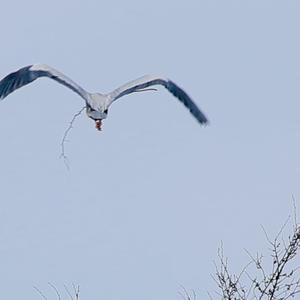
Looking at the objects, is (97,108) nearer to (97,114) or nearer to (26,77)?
(97,114)

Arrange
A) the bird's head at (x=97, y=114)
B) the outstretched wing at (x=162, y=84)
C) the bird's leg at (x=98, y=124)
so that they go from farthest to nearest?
the outstretched wing at (x=162, y=84), the bird's head at (x=97, y=114), the bird's leg at (x=98, y=124)

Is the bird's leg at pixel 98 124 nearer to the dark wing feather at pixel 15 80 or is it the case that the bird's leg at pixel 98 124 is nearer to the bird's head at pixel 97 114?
the bird's head at pixel 97 114

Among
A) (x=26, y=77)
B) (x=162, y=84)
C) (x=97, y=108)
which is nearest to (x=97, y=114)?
(x=97, y=108)

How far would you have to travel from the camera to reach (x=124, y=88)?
1155cm

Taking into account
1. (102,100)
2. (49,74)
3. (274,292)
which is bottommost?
(274,292)

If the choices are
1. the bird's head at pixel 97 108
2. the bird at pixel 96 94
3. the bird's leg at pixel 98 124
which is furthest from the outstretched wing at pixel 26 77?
the bird's leg at pixel 98 124

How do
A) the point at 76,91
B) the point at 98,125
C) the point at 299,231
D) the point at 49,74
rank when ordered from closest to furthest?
the point at 98,125 → the point at 76,91 → the point at 49,74 → the point at 299,231

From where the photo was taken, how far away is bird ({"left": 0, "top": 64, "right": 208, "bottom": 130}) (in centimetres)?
1046

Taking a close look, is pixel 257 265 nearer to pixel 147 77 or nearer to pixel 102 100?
pixel 147 77

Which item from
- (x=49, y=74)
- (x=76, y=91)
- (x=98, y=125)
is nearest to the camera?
(x=98, y=125)

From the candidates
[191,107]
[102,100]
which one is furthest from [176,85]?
[102,100]

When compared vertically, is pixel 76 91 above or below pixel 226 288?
above

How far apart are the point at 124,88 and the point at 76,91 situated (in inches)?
26.1

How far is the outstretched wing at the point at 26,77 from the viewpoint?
1183 cm
